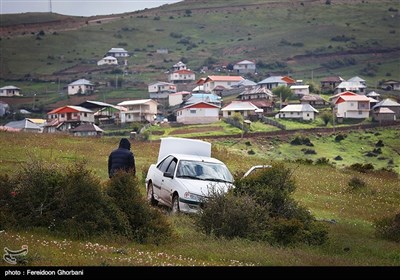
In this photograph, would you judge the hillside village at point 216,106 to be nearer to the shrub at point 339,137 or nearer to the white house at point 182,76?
the white house at point 182,76

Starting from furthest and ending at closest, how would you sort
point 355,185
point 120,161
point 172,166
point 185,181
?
point 355,185 < point 172,166 < point 120,161 < point 185,181

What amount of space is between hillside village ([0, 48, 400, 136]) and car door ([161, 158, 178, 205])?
64486 millimetres

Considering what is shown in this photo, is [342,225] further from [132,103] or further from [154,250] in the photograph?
[132,103]

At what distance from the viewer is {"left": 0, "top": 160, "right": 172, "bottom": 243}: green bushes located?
14141 mm

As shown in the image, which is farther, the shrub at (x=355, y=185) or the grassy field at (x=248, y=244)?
the shrub at (x=355, y=185)

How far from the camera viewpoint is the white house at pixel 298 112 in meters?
98.7

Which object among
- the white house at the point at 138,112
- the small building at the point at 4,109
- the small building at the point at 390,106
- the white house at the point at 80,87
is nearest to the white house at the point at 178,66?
the white house at the point at 80,87

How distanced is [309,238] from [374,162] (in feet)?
164

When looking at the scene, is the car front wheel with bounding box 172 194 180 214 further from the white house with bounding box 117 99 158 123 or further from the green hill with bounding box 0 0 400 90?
the green hill with bounding box 0 0 400 90

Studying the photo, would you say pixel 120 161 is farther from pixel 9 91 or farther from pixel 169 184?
pixel 9 91

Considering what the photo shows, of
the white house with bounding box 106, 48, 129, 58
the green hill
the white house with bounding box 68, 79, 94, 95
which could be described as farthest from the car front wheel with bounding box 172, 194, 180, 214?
the white house with bounding box 106, 48, 129, 58

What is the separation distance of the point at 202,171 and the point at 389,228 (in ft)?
15.8

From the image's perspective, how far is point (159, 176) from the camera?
20094 mm

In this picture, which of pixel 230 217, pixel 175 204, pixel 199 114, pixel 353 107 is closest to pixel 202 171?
pixel 175 204
